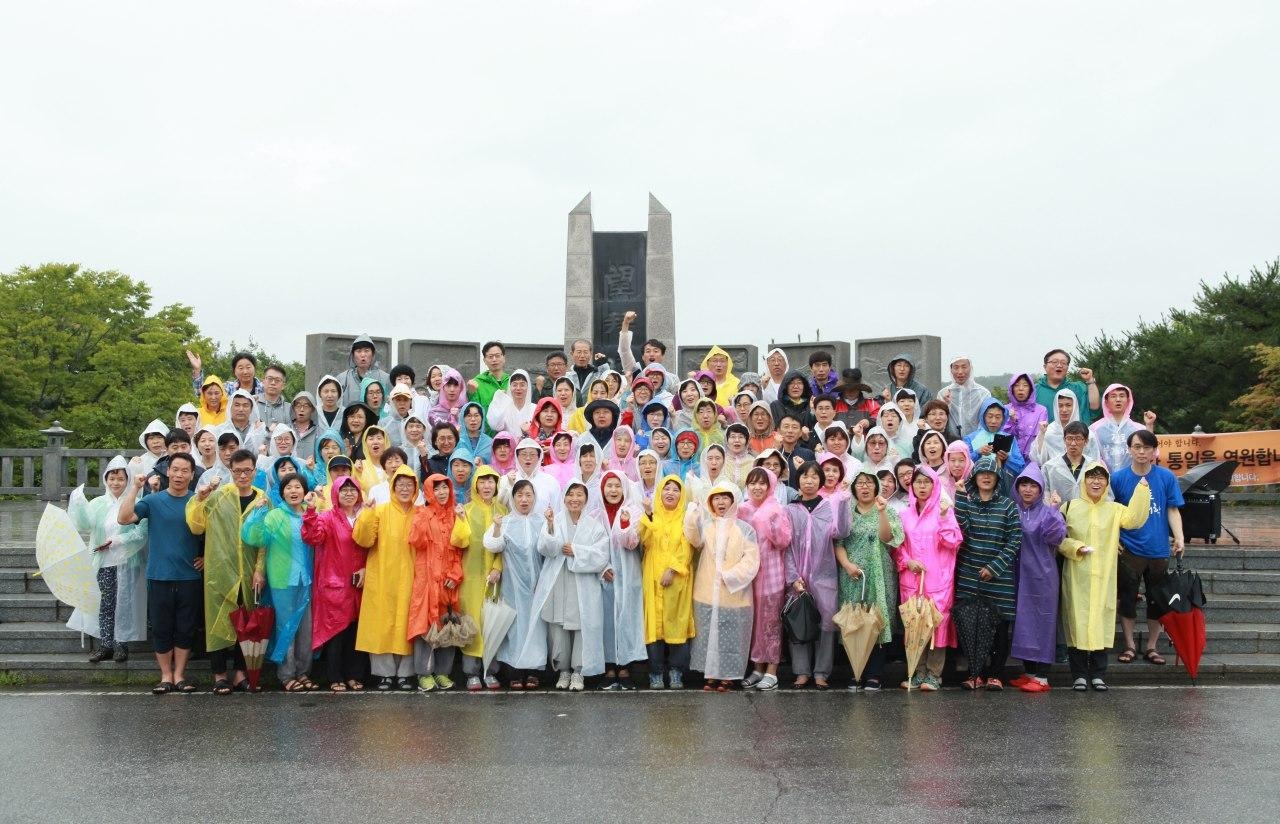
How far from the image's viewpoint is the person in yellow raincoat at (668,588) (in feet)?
25.5

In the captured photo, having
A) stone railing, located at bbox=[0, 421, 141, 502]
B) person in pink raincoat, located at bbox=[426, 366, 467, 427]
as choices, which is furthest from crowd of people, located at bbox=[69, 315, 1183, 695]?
stone railing, located at bbox=[0, 421, 141, 502]

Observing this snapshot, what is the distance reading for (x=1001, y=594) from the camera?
25.0ft

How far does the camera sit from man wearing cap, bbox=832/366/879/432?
989cm

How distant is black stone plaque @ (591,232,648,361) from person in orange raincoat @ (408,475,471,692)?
26.1ft

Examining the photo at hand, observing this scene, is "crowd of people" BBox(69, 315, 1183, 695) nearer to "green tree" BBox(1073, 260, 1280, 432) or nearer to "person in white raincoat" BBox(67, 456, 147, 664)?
"person in white raincoat" BBox(67, 456, 147, 664)

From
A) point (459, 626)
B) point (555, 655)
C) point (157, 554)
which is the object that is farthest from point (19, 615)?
point (555, 655)

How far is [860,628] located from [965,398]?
3514 mm

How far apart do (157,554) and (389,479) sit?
1739 millimetres

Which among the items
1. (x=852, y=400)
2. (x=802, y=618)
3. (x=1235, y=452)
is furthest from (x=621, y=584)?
(x=1235, y=452)

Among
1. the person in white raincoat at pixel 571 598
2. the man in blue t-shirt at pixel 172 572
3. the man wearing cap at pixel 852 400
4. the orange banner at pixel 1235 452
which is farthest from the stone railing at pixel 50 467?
the orange banner at pixel 1235 452

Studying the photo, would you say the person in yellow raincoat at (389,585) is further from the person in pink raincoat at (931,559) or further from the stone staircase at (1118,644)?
the person in pink raincoat at (931,559)

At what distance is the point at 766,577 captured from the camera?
7773 millimetres

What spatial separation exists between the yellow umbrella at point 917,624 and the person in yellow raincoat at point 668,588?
5.11 ft

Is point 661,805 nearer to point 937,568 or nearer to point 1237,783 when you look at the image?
point 1237,783
